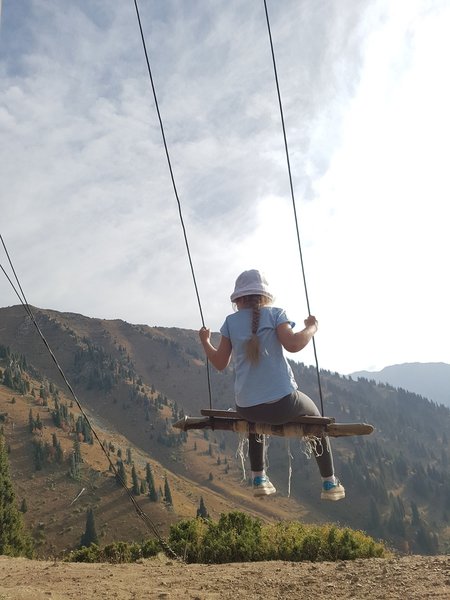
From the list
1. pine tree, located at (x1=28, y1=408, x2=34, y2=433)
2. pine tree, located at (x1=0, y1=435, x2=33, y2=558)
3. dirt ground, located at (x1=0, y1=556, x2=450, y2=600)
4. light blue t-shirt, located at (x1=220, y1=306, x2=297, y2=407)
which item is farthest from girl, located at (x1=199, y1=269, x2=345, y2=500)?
pine tree, located at (x1=28, y1=408, x2=34, y2=433)

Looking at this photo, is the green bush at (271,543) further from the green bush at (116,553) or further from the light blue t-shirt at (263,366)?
the light blue t-shirt at (263,366)

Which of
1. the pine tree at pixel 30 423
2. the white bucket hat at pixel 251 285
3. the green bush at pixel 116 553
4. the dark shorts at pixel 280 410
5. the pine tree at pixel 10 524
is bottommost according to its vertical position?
the pine tree at pixel 10 524

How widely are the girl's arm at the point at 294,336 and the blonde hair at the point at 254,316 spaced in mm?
259

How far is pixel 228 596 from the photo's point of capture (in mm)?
9211

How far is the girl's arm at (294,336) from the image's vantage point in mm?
5027

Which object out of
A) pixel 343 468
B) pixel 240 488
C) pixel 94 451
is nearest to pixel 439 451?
pixel 343 468

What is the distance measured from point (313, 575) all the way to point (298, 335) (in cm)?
824

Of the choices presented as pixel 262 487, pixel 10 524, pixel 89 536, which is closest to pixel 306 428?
pixel 262 487

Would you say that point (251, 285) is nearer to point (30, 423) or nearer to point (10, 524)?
point (10, 524)

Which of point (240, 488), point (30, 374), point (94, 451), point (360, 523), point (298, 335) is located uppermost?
point (30, 374)

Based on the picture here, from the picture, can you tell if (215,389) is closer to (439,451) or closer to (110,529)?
(439,451)

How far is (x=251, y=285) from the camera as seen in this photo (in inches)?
215

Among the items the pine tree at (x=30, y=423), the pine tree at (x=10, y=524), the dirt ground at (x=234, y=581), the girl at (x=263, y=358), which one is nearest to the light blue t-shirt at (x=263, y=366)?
the girl at (x=263, y=358)

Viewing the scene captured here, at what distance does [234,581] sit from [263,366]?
24.7 ft
